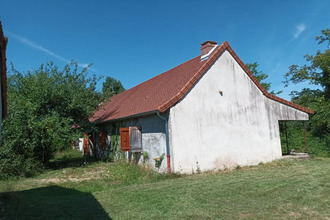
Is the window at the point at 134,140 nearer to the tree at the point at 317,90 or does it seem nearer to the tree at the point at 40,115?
the tree at the point at 40,115

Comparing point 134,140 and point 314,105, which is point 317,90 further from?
point 134,140

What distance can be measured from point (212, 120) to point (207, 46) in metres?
3.96

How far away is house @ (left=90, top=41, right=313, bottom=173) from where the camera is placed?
999 cm

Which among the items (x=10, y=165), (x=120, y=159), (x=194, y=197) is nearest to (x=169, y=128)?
(x=194, y=197)

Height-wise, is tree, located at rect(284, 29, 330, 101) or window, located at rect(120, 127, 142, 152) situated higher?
tree, located at rect(284, 29, 330, 101)

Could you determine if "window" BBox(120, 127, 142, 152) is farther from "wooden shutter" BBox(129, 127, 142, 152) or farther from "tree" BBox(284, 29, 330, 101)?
"tree" BBox(284, 29, 330, 101)

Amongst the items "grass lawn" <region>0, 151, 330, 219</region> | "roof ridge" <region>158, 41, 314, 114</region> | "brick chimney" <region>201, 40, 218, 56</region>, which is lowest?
"grass lawn" <region>0, 151, 330, 219</region>

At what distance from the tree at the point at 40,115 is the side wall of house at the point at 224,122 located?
5.78 meters

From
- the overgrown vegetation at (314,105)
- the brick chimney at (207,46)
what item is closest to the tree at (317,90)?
the overgrown vegetation at (314,105)

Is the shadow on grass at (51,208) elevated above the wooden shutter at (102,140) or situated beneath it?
situated beneath

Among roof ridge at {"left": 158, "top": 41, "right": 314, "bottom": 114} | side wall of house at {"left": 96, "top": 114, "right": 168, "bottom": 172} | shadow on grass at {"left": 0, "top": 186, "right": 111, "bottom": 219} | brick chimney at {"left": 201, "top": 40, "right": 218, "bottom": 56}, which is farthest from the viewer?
brick chimney at {"left": 201, "top": 40, "right": 218, "bottom": 56}

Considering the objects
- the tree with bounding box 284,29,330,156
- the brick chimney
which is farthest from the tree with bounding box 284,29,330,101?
the brick chimney

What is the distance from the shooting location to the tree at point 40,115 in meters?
11.3

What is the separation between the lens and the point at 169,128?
385 inches
